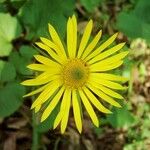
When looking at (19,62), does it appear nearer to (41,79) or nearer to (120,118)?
(41,79)

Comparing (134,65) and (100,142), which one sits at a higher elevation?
→ (134,65)

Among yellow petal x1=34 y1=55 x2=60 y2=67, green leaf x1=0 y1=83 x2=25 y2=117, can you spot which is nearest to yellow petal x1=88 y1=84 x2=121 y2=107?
yellow petal x1=34 y1=55 x2=60 y2=67

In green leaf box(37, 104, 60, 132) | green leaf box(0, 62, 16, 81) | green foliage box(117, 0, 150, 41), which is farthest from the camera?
green foliage box(117, 0, 150, 41)

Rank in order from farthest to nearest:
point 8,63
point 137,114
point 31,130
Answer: point 137,114, point 31,130, point 8,63

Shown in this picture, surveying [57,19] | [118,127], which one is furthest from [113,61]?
[118,127]

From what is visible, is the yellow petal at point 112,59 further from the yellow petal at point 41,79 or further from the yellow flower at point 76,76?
the yellow petal at point 41,79

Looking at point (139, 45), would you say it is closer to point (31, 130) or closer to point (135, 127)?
point (135, 127)

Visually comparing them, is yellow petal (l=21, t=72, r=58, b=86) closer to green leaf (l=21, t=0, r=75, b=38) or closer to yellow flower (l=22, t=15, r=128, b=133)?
yellow flower (l=22, t=15, r=128, b=133)
